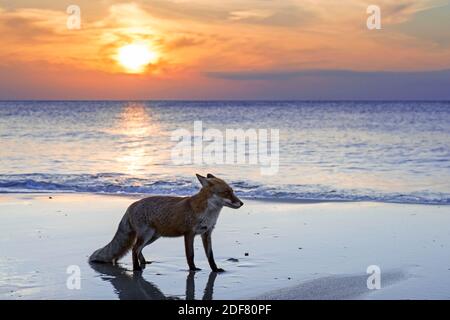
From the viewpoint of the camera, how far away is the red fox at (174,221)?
8133 mm

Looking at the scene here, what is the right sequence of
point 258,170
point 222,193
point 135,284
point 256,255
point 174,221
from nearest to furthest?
1. point 135,284
2. point 222,193
3. point 174,221
4. point 256,255
5. point 258,170

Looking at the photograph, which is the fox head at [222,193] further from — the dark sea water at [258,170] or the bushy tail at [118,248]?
the dark sea water at [258,170]

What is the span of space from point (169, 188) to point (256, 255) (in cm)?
920

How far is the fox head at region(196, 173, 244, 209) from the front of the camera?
806 cm

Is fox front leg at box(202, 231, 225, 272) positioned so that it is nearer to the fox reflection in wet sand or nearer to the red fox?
the red fox

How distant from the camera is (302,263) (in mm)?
8438

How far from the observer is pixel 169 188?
704 inches

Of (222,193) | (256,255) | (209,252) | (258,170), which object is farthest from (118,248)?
(258,170)

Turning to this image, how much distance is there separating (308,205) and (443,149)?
16.0 m

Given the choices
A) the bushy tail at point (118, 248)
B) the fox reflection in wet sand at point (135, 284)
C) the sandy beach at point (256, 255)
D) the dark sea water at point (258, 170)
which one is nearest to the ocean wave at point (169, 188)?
the dark sea water at point (258, 170)

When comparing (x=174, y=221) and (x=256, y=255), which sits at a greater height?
(x=174, y=221)

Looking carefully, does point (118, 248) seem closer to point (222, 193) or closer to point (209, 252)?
point (209, 252)

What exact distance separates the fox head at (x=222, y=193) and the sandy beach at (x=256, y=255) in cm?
81
